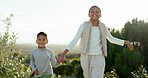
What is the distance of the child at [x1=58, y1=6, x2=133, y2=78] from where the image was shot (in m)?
5.65

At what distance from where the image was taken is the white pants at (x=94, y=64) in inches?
222

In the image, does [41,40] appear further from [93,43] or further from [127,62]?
[127,62]

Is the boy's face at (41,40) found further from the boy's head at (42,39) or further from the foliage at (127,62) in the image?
the foliage at (127,62)

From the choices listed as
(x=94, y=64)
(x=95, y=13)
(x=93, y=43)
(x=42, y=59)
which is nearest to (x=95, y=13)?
(x=95, y=13)

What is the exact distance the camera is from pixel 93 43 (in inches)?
224

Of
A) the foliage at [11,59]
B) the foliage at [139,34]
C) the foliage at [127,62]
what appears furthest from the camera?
the foliage at [139,34]

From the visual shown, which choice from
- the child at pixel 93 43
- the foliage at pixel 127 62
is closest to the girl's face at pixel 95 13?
the child at pixel 93 43

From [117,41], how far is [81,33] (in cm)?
65

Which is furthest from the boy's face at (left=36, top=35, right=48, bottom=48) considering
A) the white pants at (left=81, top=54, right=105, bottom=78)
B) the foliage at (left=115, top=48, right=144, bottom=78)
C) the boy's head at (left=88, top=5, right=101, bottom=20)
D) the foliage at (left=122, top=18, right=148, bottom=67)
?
the foliage at (left=122, top=18, right=148, bottom=67)

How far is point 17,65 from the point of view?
207 inches

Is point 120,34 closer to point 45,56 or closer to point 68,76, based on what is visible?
point 68,76

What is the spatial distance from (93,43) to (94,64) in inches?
12.1

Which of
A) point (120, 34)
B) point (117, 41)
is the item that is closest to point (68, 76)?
point (120, 34)

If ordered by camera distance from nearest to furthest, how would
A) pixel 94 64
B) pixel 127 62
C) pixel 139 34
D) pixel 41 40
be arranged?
pixel 41 40
pixel 94 64
pixel 127 62
pixel 139 34
